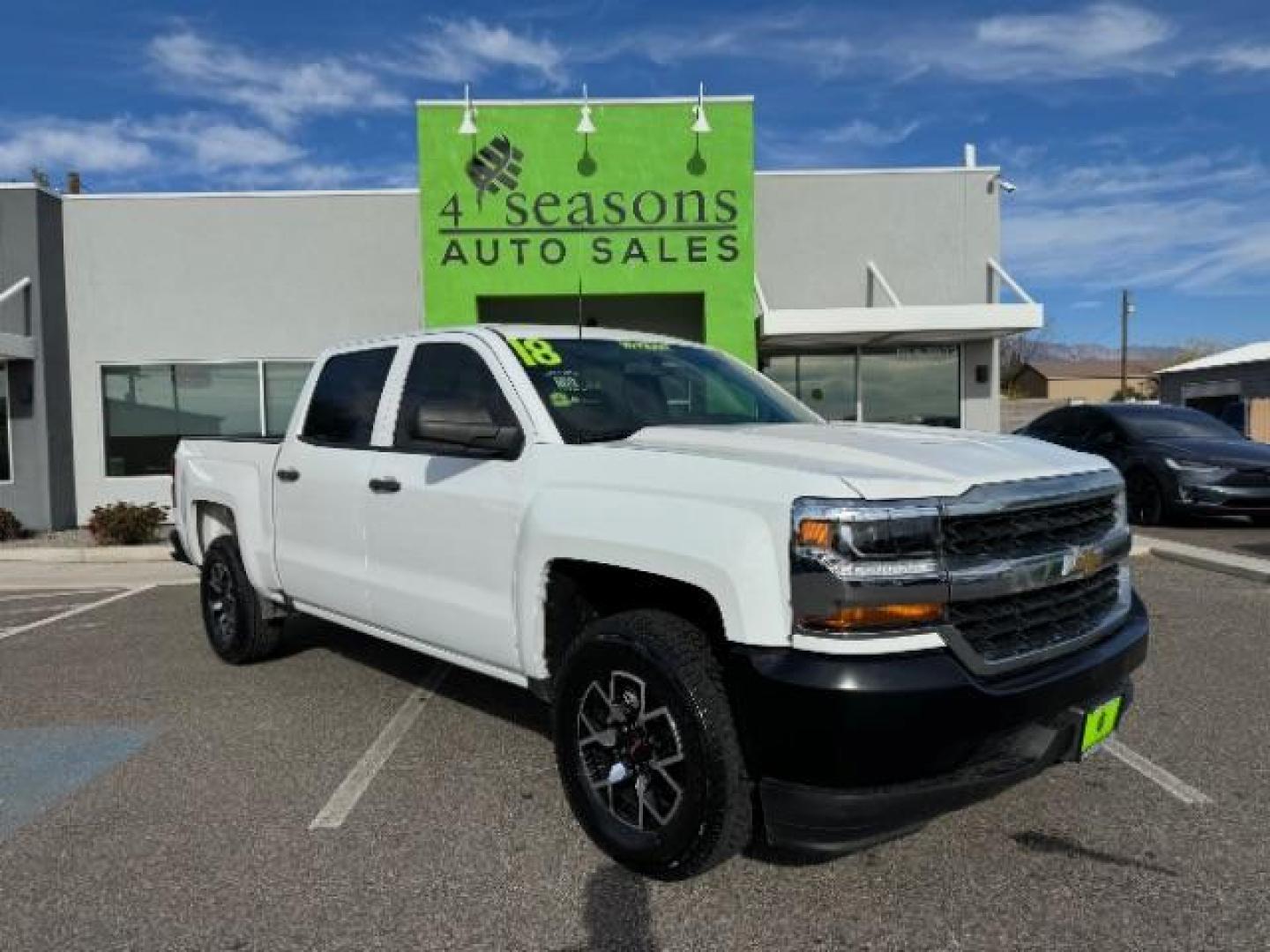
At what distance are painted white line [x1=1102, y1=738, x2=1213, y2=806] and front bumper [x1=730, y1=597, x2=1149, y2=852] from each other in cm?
144

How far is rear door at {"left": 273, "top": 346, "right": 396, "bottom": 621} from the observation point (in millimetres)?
4750

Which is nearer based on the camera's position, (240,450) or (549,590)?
(549,590)

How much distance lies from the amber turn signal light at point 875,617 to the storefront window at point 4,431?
51.1 ft

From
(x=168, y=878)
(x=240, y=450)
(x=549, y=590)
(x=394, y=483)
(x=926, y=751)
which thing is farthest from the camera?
(x=240, y=450)

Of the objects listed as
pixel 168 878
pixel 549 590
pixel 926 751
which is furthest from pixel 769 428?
pixel 168 878

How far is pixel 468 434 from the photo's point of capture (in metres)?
3.79

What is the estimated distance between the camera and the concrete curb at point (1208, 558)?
8453 mm

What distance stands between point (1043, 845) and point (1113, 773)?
86 centimetres

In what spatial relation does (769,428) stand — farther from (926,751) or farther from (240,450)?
(240,450)

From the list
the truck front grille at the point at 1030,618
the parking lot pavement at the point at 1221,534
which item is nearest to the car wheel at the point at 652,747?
the truck front grille at the point at 1030,618

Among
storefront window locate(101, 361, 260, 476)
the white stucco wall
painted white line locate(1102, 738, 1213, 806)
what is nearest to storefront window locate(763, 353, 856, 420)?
the white stucco wall

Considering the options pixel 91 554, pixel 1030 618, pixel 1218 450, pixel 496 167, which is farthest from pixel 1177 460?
pixel 91 554

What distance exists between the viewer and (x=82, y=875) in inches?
133

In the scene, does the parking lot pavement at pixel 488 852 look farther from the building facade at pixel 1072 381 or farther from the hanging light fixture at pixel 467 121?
the building facade at pixel 1072 381
